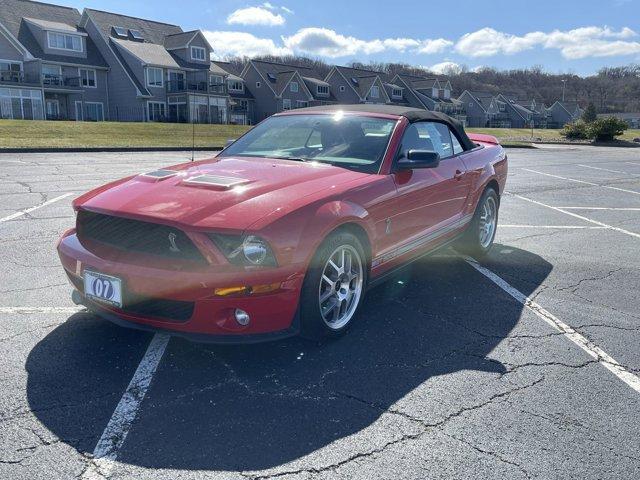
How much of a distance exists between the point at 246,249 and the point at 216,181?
776 mm

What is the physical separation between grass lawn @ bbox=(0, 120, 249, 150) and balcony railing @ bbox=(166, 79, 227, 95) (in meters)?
15.3

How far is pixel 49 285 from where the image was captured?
468 cm

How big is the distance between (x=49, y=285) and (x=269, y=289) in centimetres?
256

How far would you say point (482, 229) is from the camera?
6.05m

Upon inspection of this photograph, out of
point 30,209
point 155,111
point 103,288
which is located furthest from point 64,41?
point 103,288

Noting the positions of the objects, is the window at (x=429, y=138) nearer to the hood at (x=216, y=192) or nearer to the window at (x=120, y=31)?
the hood at (x=216, y=192)

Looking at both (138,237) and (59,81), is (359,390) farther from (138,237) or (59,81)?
(59,81)

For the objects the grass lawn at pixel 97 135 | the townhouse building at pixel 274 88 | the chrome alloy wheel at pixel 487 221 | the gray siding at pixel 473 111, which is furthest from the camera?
the gray siding at pixel 473 111

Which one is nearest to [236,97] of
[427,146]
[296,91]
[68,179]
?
[296,91]

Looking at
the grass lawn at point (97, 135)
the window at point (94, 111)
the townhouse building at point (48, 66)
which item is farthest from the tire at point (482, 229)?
the window at point (94, 111)

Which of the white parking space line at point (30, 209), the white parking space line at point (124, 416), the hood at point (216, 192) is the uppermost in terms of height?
the hood at point (216, 192)

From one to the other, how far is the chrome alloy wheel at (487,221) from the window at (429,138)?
95 centimetres

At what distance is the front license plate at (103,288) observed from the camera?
10.5 ft

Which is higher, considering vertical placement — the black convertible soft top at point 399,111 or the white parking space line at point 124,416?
the black convertible soft top at point 399,111
